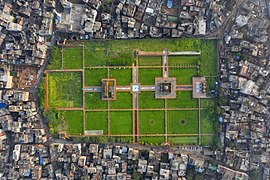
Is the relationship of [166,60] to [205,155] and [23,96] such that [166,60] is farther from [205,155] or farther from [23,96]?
[23,96]

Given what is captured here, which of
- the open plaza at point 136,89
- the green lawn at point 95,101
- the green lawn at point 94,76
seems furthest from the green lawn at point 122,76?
the green lawn at point 95,101

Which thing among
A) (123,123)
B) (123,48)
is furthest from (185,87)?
Result: (123,48)

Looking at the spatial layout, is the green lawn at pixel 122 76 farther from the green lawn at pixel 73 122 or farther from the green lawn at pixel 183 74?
the green lawn at pixel 73 122

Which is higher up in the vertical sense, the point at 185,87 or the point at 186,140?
the point at 185,87

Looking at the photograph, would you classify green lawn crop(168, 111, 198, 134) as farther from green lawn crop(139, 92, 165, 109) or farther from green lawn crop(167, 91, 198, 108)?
green lawn crop(139, 92, 165, 109)

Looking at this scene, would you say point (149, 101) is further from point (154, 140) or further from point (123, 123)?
point (154, 140)

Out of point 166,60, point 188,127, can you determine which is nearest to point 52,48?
point 166,60
